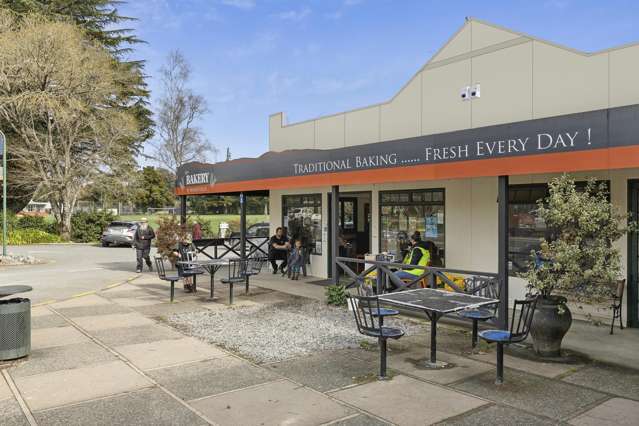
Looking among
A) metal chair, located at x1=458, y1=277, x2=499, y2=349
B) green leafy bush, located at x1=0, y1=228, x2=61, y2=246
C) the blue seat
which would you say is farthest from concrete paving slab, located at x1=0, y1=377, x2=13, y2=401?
green leafy bush, located at x1=0, y1=228, x2=61, y2=246

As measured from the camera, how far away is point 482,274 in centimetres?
712

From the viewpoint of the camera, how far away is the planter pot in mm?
6176

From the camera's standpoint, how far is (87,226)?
3008cm

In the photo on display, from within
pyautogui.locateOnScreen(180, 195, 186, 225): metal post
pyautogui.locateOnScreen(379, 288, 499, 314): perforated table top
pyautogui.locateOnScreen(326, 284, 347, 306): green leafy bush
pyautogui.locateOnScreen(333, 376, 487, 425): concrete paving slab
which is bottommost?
pyautogui.locateOnScreen(333, 376, 487, 425): concrete paving slab

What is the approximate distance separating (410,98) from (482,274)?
5592 mm

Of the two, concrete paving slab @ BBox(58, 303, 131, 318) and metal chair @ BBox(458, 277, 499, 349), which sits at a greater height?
metal chair @ BBox(458, 277, 499, 349)

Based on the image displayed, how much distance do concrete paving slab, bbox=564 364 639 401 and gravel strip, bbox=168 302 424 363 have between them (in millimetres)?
2583

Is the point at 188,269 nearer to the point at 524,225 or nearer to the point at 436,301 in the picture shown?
the point at 436,301

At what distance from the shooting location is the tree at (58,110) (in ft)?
84.0

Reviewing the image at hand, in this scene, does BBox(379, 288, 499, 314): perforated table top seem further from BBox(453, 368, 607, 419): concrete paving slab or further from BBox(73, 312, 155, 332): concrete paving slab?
BBox(73, 312, 155, 332): concrete paving slab

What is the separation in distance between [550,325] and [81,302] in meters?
8.83

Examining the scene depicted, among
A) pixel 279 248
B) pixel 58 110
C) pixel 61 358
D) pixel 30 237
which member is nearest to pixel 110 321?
pixel 61 358

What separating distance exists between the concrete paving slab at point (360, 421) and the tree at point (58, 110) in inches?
1034

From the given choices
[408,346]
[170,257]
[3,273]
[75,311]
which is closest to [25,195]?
[3,273]
